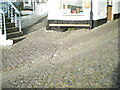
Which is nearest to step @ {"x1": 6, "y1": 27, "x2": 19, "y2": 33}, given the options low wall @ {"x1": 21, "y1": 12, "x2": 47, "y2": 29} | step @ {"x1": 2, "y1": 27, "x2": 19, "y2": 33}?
step @ {"x1": 2, "y1": 27, "x2": 19, "y2": 33}

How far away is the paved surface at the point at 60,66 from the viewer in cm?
510

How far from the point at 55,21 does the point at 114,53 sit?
7032 millimetres

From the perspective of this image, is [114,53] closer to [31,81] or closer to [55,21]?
[31,81]

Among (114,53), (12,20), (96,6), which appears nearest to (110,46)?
(114,53)

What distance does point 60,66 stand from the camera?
6.36m

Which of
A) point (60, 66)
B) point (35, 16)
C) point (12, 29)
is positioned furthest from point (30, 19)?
point (60, 66)

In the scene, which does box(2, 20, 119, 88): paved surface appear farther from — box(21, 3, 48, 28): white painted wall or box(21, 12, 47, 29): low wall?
box(21, 3, 48, 28): white painted wall

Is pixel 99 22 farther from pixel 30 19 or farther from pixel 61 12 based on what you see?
pixel 30 19

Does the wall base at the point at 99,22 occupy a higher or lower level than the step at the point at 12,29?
higher

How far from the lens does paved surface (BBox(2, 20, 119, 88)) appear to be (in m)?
5.10

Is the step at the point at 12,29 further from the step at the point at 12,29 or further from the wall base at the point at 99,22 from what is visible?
the wall base at the point at 99,22

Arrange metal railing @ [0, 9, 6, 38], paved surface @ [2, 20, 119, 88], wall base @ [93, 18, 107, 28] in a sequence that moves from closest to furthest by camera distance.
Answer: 1. paved surface @ [2, 20, 119, 88]
2. metal railing @ [0, 9, 6, 38]
3. wall base @ [93, 18, 107, 28]

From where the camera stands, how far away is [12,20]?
41.5ft

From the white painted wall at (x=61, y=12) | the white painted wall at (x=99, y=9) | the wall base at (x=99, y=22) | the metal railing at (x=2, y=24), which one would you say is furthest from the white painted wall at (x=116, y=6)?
the metal railing at (x=2, y=24)
